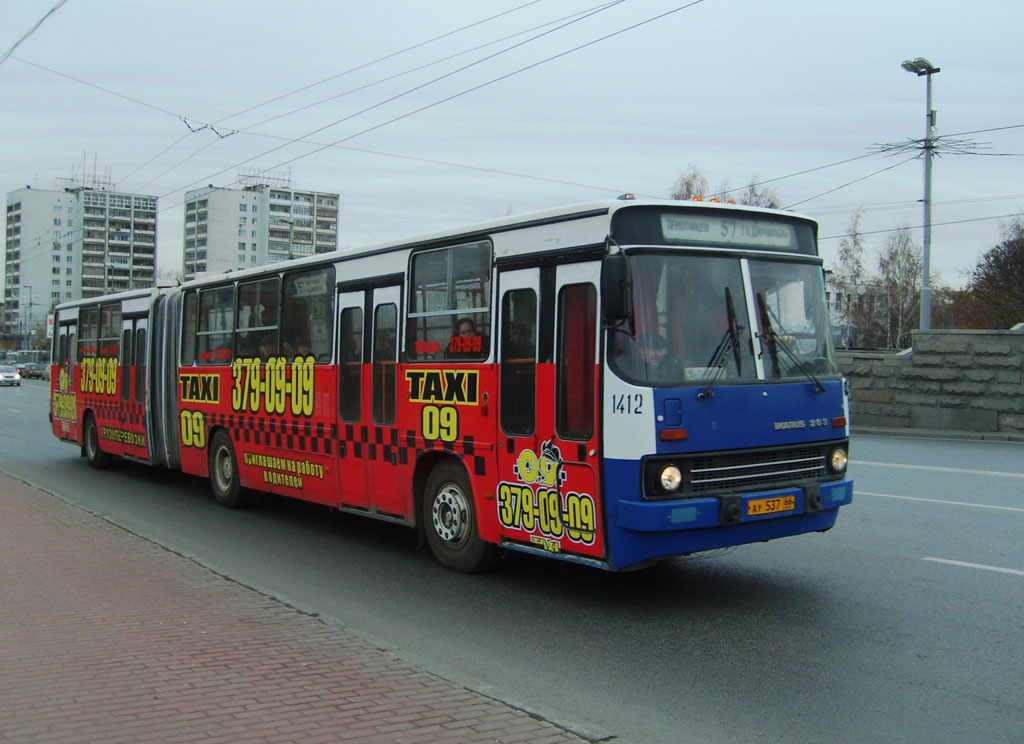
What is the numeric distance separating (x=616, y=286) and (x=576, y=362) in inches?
31.5

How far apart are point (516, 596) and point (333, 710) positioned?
3159 millimetres

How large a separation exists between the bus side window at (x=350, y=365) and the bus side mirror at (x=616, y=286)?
4.00m

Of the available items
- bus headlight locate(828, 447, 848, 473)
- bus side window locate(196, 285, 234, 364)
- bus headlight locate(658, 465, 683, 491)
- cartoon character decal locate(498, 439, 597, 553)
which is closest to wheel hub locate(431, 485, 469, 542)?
cartoon character decal locate(498, 439, 597, 553)

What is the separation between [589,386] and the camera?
24.3 ft

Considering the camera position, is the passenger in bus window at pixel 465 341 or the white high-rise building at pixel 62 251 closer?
the passenger in bus window at pixel 465 341

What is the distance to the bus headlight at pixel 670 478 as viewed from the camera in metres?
7.04

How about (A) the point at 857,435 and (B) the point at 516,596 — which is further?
(A) the point at 857,435

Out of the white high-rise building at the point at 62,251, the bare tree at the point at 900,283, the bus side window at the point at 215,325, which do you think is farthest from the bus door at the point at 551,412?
the white high-rise building at the point at 62,251

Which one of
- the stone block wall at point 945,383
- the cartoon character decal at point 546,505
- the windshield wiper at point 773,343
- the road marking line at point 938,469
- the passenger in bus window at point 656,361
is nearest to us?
the passenger in bus window at point 656,361

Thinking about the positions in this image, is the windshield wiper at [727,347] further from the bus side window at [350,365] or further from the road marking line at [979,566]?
the bus side window at [350,365]

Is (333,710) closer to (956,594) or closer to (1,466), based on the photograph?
(956,594)

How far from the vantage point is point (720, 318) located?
7.54 metres

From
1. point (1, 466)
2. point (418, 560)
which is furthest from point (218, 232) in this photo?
point (418, 560)

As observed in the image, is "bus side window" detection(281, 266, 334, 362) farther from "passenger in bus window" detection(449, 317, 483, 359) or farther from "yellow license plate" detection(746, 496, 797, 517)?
"yellow license plate" detection(746, 496, 797, 517)
